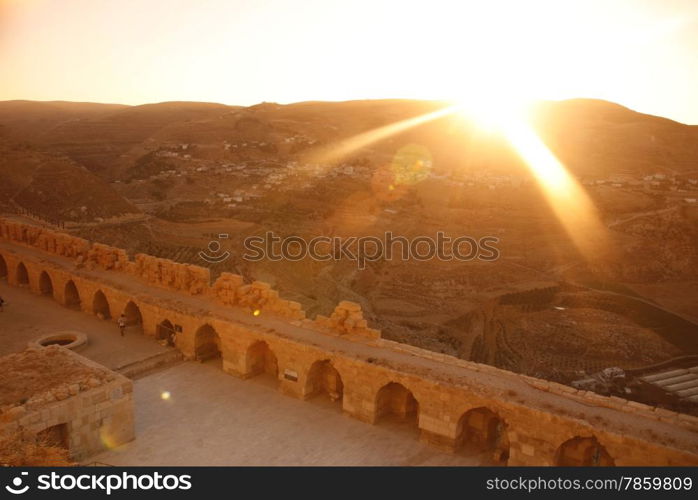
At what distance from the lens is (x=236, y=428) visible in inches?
472

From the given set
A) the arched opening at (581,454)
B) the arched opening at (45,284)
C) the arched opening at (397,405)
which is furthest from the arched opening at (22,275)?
the arched opening at (581,454)

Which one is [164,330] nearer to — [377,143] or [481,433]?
[481,433]

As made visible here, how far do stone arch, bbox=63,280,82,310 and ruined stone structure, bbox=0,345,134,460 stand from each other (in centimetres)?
809

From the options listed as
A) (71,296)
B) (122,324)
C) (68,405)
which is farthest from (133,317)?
(68,405)

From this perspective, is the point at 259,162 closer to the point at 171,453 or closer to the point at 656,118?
the point at 171,453

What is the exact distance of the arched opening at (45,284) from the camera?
20.5m

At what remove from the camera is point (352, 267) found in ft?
110

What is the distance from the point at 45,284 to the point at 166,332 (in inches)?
305

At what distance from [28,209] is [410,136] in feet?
191

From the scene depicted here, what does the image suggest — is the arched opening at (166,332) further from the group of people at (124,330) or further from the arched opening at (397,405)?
the arched opening at (397,405)

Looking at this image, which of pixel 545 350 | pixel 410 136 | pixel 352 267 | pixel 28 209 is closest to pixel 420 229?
pixel 352 267

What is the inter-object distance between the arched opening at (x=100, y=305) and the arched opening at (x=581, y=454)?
14.5 metres

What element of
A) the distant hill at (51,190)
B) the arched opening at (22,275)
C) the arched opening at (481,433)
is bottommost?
the arched opening at (481,433)

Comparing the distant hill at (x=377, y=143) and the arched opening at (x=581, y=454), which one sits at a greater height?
the distant hill at (x=377, y=143)
